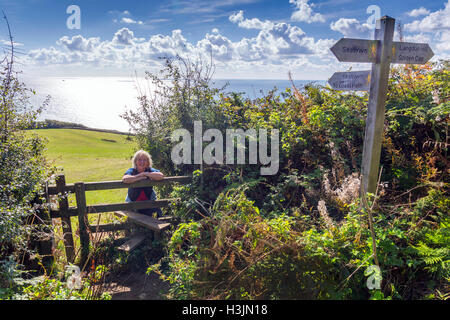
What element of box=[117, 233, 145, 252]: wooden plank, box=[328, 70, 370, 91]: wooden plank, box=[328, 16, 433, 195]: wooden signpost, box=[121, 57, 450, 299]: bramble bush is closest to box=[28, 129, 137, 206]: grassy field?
box=[117, 233, 145, 252]: wooden plank

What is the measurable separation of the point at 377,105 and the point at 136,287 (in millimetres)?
4751

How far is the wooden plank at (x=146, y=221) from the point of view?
Answer: 5570mm

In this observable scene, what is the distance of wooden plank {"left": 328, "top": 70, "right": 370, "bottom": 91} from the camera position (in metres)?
4.11

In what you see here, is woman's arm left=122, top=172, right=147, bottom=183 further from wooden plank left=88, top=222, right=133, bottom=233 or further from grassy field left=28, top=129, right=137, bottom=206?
grassy field left=28, top=129, right=137, bottom=206

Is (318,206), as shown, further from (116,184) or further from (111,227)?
(111,227)

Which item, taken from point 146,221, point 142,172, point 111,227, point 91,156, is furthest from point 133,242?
point 91,156

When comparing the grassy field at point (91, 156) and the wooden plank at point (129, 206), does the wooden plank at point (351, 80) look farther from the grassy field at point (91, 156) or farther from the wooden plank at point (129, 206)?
the grassy field at point (91, 156)

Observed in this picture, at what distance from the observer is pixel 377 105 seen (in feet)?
13.4

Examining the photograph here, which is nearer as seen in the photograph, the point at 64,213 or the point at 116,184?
the point at 64,213

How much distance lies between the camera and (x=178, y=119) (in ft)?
23.1

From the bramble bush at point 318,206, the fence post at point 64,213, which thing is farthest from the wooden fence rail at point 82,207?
the bramble bush at point 318,206
